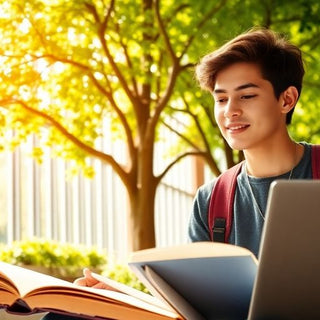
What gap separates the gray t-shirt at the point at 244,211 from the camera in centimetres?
250

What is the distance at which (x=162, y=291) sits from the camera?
1.69 m

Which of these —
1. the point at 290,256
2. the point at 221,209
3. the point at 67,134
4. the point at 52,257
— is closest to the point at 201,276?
the point at 290,256

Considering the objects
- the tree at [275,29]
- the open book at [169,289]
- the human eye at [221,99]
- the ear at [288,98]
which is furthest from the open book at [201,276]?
the tree at [275,29]

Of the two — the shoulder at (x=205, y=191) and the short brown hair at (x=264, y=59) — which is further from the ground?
the short brown hair at (x=264, y=59)

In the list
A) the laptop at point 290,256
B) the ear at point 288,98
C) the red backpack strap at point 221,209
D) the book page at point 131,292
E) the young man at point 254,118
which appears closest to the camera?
the laptop at point 290,256

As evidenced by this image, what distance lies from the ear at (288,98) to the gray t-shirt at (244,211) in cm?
18

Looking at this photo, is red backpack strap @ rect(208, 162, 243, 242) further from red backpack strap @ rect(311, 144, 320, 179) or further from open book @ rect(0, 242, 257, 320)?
open book @ rect(0, 242, 257, 320)

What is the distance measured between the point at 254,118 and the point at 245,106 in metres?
0.05

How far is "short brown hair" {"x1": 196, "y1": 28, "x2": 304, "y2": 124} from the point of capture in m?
2.60

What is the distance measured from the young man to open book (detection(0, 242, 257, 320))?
28.8 inches

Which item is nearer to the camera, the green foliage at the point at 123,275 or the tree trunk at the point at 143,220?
the green foliage at the point at 123,275

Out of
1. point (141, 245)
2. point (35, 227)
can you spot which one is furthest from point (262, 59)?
point (35, 227)

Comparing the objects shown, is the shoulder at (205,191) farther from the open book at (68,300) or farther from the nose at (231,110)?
the open book at (68,300)

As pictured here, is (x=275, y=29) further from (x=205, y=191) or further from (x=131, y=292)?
(x=131, y=292)
